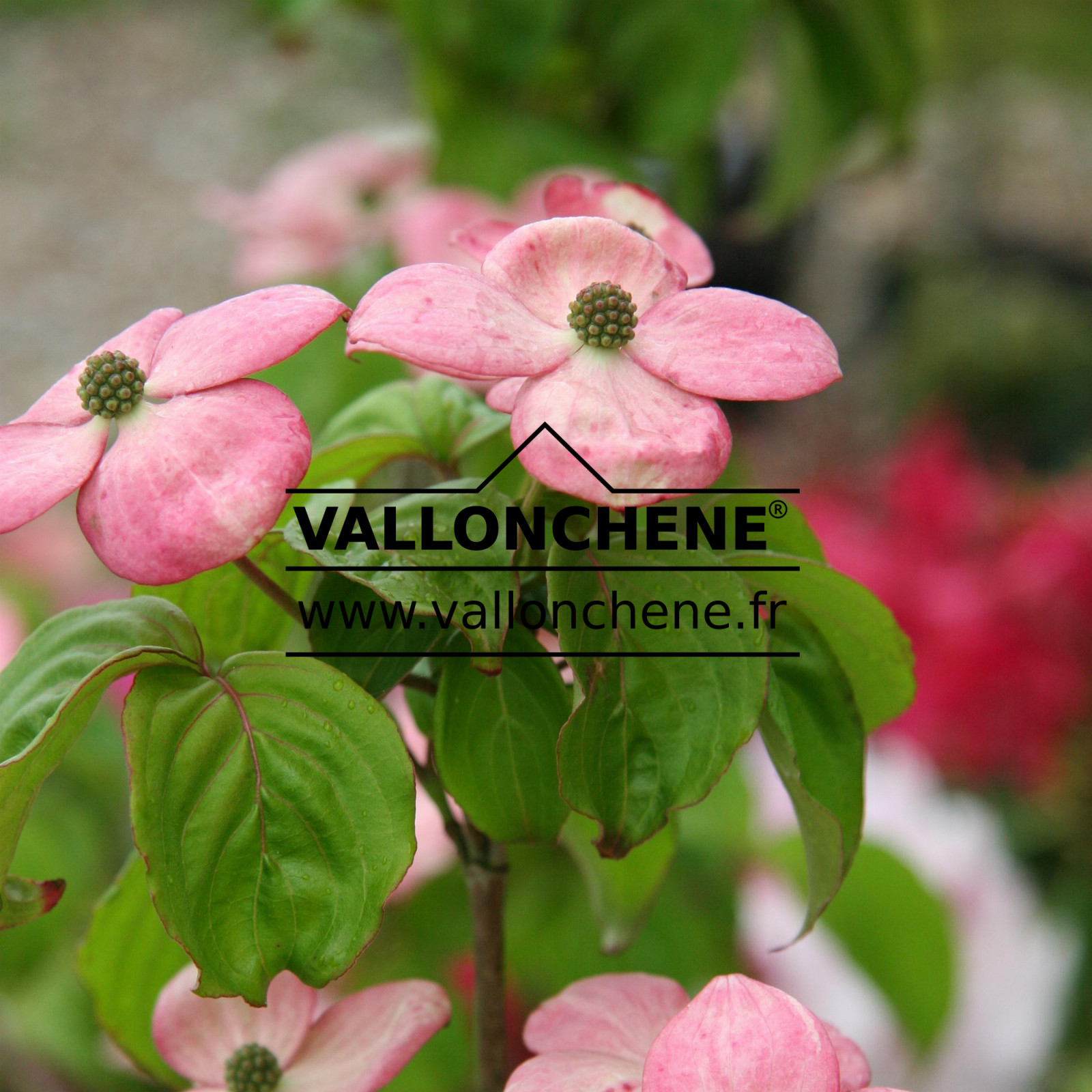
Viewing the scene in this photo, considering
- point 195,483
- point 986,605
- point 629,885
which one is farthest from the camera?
point 986,605

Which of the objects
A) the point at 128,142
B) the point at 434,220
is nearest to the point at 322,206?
the point at 434,220

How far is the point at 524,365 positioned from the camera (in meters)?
0.20

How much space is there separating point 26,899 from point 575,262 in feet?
0.51

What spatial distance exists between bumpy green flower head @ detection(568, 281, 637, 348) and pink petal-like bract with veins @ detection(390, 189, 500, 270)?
0.40 m

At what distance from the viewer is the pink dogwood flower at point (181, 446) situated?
0.60 ft

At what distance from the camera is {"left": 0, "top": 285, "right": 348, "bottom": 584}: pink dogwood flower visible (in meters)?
0.18

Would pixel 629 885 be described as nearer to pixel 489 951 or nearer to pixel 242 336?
pixel 489 951

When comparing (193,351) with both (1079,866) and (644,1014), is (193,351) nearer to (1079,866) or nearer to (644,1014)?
(644,1014)

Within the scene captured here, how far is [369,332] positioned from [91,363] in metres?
0.05

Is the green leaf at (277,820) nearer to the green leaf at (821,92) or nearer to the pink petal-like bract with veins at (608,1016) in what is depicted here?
the pink petal-like bract with veins at (608,1016)

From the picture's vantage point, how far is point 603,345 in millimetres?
201

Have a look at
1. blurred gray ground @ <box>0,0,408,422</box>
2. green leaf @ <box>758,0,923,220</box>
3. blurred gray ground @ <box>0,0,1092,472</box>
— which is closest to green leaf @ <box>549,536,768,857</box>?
green leaf @ <box>758,0,923,220</box>

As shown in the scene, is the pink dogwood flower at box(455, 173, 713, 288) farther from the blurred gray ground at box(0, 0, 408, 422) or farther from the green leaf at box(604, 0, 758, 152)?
the blurred gray ground at box(0, 0, 408, 422)

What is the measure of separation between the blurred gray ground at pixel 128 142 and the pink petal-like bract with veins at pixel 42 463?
2.78 metres
